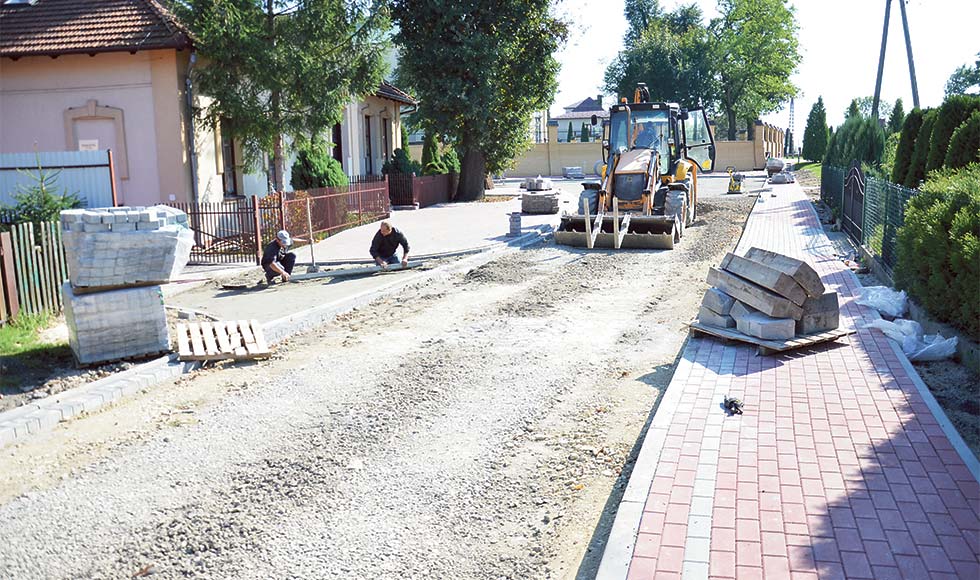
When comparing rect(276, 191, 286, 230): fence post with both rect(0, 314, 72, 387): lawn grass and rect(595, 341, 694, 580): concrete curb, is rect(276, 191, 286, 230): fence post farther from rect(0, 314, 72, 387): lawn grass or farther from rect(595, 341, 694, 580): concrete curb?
rect(595, 341, 694, 580): concrete curb

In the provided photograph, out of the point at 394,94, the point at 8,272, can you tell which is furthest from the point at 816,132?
the point at 8,272

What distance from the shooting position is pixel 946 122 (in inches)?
574

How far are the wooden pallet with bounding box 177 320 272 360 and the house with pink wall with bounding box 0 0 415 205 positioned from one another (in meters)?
9.64

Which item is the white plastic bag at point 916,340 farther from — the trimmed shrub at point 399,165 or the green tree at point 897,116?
the green tree at point 897,116

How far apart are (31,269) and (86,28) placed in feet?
31.3

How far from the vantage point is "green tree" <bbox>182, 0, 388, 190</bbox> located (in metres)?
17.2

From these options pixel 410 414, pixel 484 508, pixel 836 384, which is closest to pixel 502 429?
pixel 410 414

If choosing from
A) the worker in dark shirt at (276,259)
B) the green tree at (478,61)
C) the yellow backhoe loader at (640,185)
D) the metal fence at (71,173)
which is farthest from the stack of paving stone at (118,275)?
the green tree at (478,61)

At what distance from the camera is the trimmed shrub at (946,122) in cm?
1428

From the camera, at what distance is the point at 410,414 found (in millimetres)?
6879

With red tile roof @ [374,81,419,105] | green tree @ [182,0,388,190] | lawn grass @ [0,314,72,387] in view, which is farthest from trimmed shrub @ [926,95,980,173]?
red tile roof @ [374,81,419,105]

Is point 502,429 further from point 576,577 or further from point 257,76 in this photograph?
point 257,76

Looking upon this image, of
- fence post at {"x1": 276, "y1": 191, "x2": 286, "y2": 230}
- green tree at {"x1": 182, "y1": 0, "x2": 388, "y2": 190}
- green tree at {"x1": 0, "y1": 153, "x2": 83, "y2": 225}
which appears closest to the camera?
green tree at {"x1": 0, "y1": 153, "x2": 83, "y2": 225}

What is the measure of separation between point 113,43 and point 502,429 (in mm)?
14933
